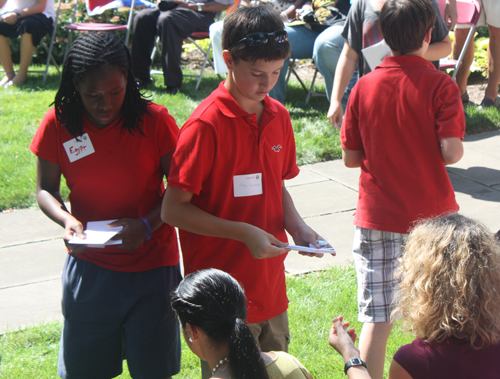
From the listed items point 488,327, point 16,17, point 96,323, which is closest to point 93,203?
point 96,323

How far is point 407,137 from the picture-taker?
8.29 ft

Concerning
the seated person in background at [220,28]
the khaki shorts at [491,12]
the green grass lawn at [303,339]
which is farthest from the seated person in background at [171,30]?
the green grass lawn at [303,339]

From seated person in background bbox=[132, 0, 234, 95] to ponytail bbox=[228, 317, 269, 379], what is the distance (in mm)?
6426

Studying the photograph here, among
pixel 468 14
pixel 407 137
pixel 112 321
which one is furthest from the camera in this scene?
pixel 468 14

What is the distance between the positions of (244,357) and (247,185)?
27.8 inches

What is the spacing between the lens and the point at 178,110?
22.9 feet

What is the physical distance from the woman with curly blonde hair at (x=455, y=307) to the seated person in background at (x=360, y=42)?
186 cm

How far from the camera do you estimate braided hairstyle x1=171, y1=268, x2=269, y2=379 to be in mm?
1672

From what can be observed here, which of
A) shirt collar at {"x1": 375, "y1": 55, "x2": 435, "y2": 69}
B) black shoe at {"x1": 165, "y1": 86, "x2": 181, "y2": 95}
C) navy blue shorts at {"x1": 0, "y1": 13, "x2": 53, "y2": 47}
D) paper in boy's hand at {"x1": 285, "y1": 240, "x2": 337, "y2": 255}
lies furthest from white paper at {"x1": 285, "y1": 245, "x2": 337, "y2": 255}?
navy blue shorts at {"x1": 0, "y1": 13, "x2": 53, "y2": 47}

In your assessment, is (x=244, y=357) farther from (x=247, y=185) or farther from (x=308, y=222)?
(x=308, y=222)

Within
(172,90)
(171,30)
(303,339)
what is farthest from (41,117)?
(303,339)

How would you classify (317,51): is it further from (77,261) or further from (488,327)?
(488,327)

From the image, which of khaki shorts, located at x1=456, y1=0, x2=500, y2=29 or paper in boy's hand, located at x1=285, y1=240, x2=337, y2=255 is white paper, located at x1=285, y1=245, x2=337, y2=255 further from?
khaki shorts, located at x1=456, y1=0, x2=500, y2=29

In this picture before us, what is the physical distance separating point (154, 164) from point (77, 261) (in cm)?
52
